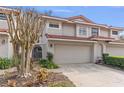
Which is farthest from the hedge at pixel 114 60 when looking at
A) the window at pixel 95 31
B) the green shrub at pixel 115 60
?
the window at pixel 95 31

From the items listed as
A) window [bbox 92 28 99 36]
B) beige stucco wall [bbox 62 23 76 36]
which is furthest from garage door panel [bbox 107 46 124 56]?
beige stucco wall [bbox 62 23 76 36]

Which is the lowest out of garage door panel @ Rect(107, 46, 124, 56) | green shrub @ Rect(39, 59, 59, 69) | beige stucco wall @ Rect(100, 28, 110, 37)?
green shrub @ Rect(39, 59, 59, 69)

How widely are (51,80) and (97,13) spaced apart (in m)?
9.24

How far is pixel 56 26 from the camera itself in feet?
59.8

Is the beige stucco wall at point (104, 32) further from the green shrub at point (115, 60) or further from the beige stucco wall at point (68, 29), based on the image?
the green shrub at point (115, 60)

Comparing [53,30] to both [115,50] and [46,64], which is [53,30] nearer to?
[46,64]

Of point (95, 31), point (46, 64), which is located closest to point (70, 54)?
→ point (46, 64)

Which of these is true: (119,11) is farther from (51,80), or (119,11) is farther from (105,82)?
(51,80)

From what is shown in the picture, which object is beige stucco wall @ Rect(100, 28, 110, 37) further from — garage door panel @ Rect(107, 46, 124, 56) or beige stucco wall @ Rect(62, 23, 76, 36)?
beige stucco wall @ Rect(62, 23, 76, 36)

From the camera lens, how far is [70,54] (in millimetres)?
17266

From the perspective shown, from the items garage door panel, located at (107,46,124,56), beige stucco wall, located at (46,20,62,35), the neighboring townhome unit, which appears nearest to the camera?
the neighboring townhome unit

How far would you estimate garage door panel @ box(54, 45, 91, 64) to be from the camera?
1695 centimetres

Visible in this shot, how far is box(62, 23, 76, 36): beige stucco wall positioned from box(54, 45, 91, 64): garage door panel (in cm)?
211

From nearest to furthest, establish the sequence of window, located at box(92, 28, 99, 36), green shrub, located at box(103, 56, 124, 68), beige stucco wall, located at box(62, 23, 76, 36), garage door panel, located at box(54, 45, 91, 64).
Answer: green shrub, located at box(103, 56, 124, 68)
garage door panel, located at box(54, 45, 91, 64)
beige stucco wall, located at box(62, 23, 76, 36)
window, located at box(92, 28, 99, 36)
